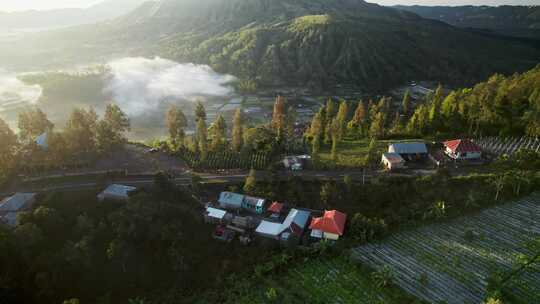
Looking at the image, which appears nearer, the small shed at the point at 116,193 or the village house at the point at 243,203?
the small shed at the point at 116,193

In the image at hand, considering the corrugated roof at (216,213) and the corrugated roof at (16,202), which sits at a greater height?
the corrugated roof at (16,202)

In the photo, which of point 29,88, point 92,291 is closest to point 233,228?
point 92,291

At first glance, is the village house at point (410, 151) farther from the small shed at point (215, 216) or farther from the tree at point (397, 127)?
the small shed at point (215, 216)

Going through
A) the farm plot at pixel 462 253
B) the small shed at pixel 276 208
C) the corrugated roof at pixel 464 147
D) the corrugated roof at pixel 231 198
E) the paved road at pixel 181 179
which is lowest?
the farm plot at pixel 462 253

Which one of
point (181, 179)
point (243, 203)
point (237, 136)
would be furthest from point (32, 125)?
point (243, 203)

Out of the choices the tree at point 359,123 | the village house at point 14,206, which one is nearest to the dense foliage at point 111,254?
the village house at point 14,206

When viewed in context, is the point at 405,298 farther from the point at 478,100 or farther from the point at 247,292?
the point at 478,100

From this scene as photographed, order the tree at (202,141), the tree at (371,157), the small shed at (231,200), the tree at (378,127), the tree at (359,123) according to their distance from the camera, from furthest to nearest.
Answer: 1. the tree at (359,123)
2. the tree at (378,127)
3. the tree at (202,141)
4. the tree at (371,157)
5. the small shed at (231,200)

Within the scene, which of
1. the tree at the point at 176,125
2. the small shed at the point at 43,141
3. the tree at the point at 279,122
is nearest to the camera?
the small shed at the point at 43,141

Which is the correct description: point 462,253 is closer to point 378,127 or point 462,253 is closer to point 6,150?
point 378,127
